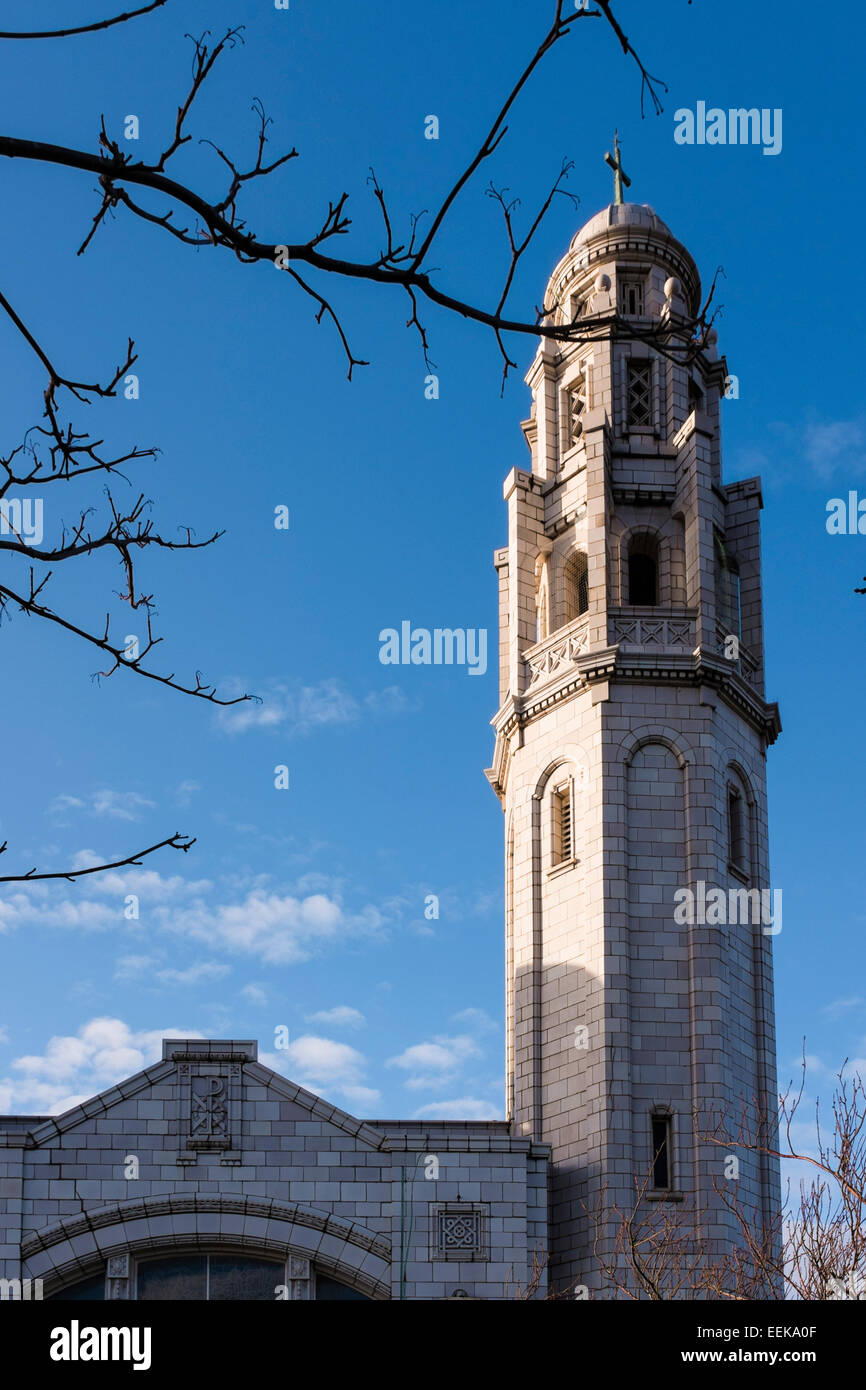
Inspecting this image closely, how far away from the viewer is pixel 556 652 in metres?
50.6

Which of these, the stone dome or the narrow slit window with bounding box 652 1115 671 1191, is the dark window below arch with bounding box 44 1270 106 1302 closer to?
the narrow slit window with bounding box 652 1115 671 1191

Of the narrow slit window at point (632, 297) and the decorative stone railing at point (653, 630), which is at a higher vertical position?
the narrow slit window at point (632, 297)

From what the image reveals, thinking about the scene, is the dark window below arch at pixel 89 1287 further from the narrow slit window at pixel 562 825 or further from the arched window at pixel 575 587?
the arched window at pixel 575 587

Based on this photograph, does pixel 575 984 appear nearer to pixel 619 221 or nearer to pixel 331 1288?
pixel 331 1288

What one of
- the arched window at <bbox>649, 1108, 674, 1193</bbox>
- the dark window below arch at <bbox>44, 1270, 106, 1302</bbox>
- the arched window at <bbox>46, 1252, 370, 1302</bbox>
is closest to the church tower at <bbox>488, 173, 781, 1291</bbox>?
the arched window at <bbox>649, 1108, 674, 1193</bbox>

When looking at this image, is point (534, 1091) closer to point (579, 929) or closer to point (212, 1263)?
point (579, 929)

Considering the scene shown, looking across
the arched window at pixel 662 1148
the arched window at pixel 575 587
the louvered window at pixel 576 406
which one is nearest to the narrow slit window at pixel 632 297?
the louvered window at pixel 576 406

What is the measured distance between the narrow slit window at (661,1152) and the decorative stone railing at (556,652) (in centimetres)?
1143

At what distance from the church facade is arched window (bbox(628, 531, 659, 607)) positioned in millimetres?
80

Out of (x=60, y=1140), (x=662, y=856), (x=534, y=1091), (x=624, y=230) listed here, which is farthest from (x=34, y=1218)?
(x=624, y=230)

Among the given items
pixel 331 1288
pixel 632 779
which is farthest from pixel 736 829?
pixel 331 1288

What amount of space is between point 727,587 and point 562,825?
8504 mm

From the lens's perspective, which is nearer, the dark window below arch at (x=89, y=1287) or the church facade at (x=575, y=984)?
the dark window below arch at (x=89, y=1287)

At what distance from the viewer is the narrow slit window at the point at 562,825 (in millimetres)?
49100
